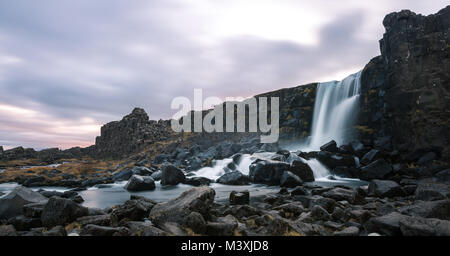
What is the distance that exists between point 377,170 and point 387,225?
79.0ft

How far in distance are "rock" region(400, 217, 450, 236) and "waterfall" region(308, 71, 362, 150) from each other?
4020cm

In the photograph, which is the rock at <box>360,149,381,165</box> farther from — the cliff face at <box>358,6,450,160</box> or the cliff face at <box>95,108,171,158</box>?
the cliff face at <box>95,108,171,158</box>

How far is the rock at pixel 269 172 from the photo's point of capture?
26984mm

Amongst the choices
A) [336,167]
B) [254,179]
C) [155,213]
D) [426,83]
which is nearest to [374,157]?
[336,167]

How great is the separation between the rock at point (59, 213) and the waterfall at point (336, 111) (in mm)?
44303

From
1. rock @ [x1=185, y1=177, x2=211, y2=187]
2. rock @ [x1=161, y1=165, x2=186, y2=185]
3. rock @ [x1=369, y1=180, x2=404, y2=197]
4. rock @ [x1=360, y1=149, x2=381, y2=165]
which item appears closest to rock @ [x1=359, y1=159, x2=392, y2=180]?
rock @ [x1=360, y1=149, x2=381, y2=165]

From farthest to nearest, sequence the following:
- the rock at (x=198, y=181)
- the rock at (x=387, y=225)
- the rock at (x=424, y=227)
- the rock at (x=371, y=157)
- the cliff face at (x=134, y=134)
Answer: the cliff face at (x=134, y=134)
the rock at (x=371, y=157)
the rock at (x=198, y=181)
the rock at (x=387, y=225)
the rock at (x=424, y=227)

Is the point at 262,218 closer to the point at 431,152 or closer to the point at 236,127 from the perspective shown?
the point at 431,152

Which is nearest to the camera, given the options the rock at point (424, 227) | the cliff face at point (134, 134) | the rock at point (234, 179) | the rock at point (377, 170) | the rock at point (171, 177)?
the rock at point (424, 227)

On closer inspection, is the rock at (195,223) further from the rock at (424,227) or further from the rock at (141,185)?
the rock at (141,185)

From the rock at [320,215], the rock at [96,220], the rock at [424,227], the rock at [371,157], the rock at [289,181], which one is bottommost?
the rock at [289,181]

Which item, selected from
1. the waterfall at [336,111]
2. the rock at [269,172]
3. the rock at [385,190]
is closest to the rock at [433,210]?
the rock at [385,190]

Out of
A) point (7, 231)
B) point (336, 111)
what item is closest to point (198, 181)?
point (7, 231)

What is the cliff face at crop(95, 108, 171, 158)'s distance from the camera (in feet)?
394
